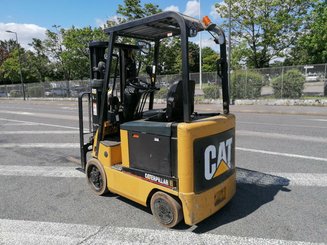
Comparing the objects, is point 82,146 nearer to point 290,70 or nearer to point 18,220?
point 18,220

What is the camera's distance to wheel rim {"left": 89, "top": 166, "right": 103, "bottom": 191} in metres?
4.63

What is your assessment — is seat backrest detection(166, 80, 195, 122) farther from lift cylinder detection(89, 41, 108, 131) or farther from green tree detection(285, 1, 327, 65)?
green tree detection(285, 1, 327, 65)

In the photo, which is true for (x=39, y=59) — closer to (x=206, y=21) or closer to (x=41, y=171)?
(x=41, y=171)

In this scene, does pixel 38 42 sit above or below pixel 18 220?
above

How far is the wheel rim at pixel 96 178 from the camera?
4.63 meters

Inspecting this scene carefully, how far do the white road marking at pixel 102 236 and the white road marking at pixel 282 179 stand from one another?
74.6 inches

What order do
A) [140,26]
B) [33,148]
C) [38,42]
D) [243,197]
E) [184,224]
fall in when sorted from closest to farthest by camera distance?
[184,224], [140,26], [243,197], [33,148], [38,42]

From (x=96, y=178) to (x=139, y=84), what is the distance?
1.66 metres

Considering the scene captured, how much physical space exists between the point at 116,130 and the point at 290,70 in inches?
690

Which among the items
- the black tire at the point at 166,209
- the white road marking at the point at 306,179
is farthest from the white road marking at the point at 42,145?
the white road marking at the point at 306,179

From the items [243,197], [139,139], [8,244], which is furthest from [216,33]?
[8,244]

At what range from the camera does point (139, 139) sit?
3744mm

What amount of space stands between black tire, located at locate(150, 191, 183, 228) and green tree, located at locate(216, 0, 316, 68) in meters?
23.9

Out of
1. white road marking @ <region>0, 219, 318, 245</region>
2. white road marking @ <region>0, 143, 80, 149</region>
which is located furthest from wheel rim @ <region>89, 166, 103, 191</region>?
white road marking @ <region>0, 143, 80, 149</region>
